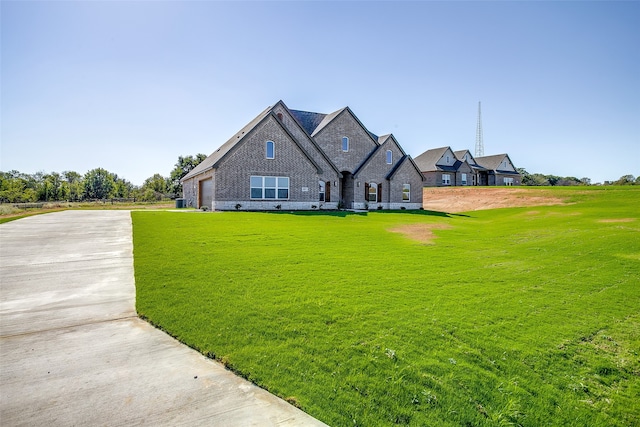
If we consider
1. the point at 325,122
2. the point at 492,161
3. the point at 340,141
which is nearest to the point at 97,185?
the point at 325,122

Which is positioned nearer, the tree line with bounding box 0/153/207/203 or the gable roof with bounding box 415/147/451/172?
the gable roof with bounding box 415/147/451/172

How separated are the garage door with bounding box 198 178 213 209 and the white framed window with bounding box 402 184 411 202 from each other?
19850mm

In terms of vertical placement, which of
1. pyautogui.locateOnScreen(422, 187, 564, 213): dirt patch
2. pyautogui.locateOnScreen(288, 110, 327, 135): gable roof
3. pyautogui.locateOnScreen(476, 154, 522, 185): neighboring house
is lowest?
pyautogui.locateOnScreen(422, 187, 564, 213): dirt patch

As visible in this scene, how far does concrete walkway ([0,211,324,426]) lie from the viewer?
3.09 m

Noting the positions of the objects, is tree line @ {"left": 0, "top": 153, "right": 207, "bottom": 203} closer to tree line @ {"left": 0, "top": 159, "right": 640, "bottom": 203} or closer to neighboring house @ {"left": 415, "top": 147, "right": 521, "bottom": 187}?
tree line @ {"left": 0, "top": 159, "right": 640, "bottom": 203}

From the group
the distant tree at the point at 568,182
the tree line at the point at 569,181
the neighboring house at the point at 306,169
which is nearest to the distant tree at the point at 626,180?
the tree line at the point at 569,181

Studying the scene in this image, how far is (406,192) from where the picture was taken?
117 ft

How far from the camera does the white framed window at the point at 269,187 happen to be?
85.1ft

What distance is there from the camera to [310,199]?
28.4 m

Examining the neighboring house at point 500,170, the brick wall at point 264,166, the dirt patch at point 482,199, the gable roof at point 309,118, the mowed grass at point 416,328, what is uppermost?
the gable roof at point 309,118

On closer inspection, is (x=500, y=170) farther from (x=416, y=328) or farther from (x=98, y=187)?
(x=98, y=187)

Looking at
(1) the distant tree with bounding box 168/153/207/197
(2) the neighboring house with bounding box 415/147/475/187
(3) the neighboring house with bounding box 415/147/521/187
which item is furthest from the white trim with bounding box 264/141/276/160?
(1) the distant tree with bounding box 168/153/207/197

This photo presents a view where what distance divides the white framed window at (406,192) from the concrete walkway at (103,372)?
31.6m

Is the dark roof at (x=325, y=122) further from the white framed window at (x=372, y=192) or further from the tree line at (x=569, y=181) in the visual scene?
the tree line at (x=569, y=181)
